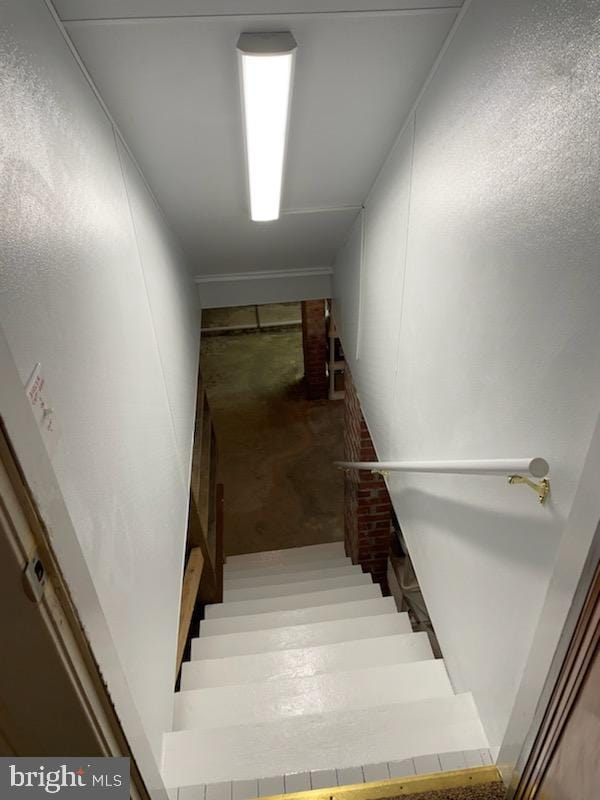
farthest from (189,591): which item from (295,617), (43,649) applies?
(43,649)

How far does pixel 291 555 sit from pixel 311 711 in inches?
124

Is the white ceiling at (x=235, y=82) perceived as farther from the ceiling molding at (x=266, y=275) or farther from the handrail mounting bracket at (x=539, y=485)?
the ceiling molding at (x=266, y=275)

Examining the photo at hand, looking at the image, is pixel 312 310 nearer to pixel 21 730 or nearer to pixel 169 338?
pixel 169 338

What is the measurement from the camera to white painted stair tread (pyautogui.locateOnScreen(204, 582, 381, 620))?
10.7ft

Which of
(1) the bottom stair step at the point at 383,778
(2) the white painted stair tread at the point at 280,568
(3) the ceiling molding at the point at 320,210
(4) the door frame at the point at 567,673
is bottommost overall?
(2) the white painted stair tread at the point at 280,568

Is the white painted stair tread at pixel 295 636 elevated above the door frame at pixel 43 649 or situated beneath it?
situated beneath

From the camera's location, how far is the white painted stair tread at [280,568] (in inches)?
179

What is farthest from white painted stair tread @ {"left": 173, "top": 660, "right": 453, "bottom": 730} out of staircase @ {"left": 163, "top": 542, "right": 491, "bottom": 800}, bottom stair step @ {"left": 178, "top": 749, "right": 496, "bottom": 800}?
bottom stair step @ {"left": 178, "top": 749, "right": 496, "bottom": 800}

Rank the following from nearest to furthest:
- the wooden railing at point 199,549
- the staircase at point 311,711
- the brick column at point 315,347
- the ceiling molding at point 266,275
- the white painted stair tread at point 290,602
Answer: the staircase at point 311,711 < the wooden railing at point 199,549 < the white painted stair tread at point 290,602 < the ceiling molding at point 266,275 < the brick column at point 315,347

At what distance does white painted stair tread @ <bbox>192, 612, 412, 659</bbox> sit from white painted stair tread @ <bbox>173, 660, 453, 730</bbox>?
523 mm

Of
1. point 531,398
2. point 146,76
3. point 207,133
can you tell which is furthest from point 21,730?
point 207,133

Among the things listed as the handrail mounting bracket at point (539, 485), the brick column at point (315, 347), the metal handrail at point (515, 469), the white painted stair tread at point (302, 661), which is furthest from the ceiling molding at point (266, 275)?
the handrail mounting bracket at point (539, 485)

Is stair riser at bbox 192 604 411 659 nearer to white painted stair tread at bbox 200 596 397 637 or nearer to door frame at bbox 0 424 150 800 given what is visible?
white painted stair tread at bbox 200 596 397 637

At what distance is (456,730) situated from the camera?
1.66m
